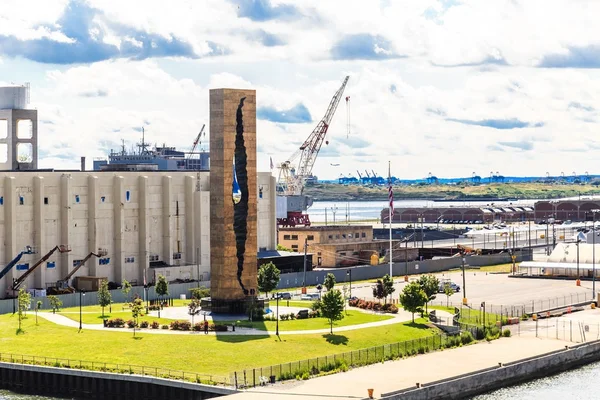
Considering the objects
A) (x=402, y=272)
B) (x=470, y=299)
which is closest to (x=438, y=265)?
(x=402, y=272)

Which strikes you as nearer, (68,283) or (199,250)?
(68,283)

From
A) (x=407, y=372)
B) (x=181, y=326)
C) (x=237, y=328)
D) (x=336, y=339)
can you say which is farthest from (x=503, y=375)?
(x=181, y=326)

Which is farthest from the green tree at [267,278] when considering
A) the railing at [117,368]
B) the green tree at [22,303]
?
the railing at [117,368]

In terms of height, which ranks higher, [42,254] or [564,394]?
[42,254]

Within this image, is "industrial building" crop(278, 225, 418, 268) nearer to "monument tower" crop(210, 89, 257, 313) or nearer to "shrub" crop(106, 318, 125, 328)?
"monument tower" crop(210, 89, 257, 313)

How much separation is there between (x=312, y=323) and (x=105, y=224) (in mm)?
33100

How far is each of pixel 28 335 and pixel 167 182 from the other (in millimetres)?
39309

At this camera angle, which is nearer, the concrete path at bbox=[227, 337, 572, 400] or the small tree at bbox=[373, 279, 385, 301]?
the concrete path at bbox=[227, 337, 572, 400]

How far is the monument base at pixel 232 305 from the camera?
88375mm

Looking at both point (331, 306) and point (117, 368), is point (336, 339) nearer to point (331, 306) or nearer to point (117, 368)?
point (331, 306)

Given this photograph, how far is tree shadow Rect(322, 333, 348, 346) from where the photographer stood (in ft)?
253

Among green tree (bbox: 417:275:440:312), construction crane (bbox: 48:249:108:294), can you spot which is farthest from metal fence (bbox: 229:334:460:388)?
construction crane (bbox: 48:249:108:294)

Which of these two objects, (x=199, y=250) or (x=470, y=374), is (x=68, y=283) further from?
(x=470, y=374)

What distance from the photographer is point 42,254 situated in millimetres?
103750
